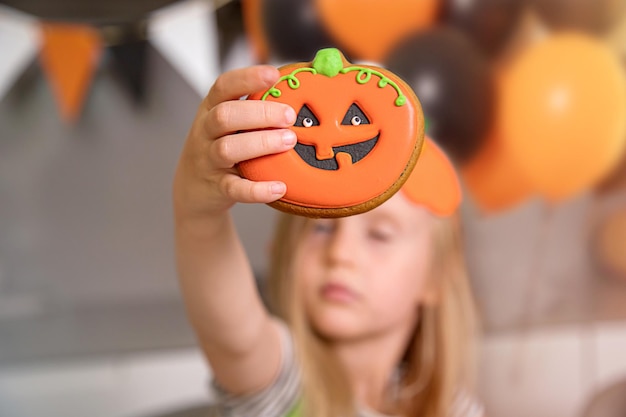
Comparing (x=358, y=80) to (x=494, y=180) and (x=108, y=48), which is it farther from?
(x=108, y=48)

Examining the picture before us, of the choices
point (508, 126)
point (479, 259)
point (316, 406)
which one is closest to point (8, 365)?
point (316, 406)

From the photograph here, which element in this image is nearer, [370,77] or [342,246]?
[370,77]

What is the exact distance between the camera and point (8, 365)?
4.33ft

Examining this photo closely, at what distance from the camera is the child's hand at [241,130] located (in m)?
0.48

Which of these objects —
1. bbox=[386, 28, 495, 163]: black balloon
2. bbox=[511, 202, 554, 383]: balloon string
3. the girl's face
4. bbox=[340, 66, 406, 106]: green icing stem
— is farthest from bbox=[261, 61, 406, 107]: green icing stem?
bbox=[511, 202, 554, 383]: balloon string

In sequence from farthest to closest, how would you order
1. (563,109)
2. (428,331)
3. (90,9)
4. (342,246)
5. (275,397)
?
(90,9)
(563,109)
(428,331)
(342,246)
(275,397)

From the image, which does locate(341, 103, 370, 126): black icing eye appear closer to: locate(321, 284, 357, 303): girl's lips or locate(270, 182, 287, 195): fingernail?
locate(270, 182, 287, 195): fingernail

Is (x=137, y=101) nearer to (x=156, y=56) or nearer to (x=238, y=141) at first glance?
(x=156, y=56)

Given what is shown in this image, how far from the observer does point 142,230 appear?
4.41ft

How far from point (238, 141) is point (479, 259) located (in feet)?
3.17

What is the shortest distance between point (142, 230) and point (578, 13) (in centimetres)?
92

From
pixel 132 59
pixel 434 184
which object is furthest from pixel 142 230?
pixel 434 184

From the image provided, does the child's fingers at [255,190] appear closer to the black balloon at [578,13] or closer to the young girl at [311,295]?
the young girl at [311,295]

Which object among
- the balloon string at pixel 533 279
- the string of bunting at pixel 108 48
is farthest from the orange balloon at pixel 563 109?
the string of bunting at pixel 108 48
